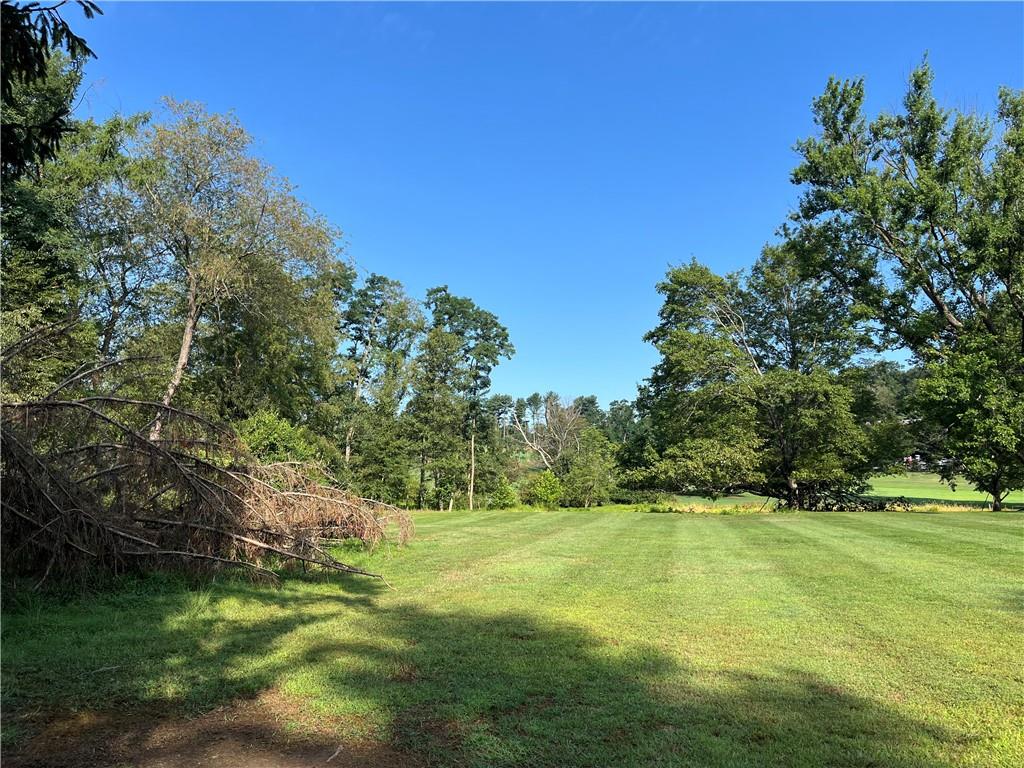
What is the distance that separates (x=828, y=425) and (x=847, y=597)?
2434 cm

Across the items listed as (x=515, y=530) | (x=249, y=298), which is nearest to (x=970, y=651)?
(x=515, y=530)

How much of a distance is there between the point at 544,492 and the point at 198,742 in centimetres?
3361

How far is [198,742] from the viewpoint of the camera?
3373 millimetres

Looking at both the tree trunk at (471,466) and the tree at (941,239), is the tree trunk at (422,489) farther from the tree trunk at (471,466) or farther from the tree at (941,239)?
the tree at (941,239)

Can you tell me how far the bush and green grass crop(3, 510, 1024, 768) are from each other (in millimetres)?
27601

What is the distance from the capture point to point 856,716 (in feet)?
12.1

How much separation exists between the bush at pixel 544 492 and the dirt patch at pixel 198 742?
1276 inches

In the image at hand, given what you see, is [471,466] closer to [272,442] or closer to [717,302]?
[717,302]

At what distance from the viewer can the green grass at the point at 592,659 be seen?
3.42 meters

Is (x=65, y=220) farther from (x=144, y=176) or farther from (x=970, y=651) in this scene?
(x=970, y=651)

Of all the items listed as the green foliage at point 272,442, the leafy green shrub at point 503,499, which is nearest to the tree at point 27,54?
the green foliage at point 272,442

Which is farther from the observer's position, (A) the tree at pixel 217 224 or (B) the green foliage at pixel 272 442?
(A) the tree at pixel 217 224

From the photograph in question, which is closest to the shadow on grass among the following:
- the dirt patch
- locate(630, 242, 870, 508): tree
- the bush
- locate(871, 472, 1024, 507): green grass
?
the dirt patch

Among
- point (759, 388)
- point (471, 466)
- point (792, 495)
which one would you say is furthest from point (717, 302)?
point (471, 466)
